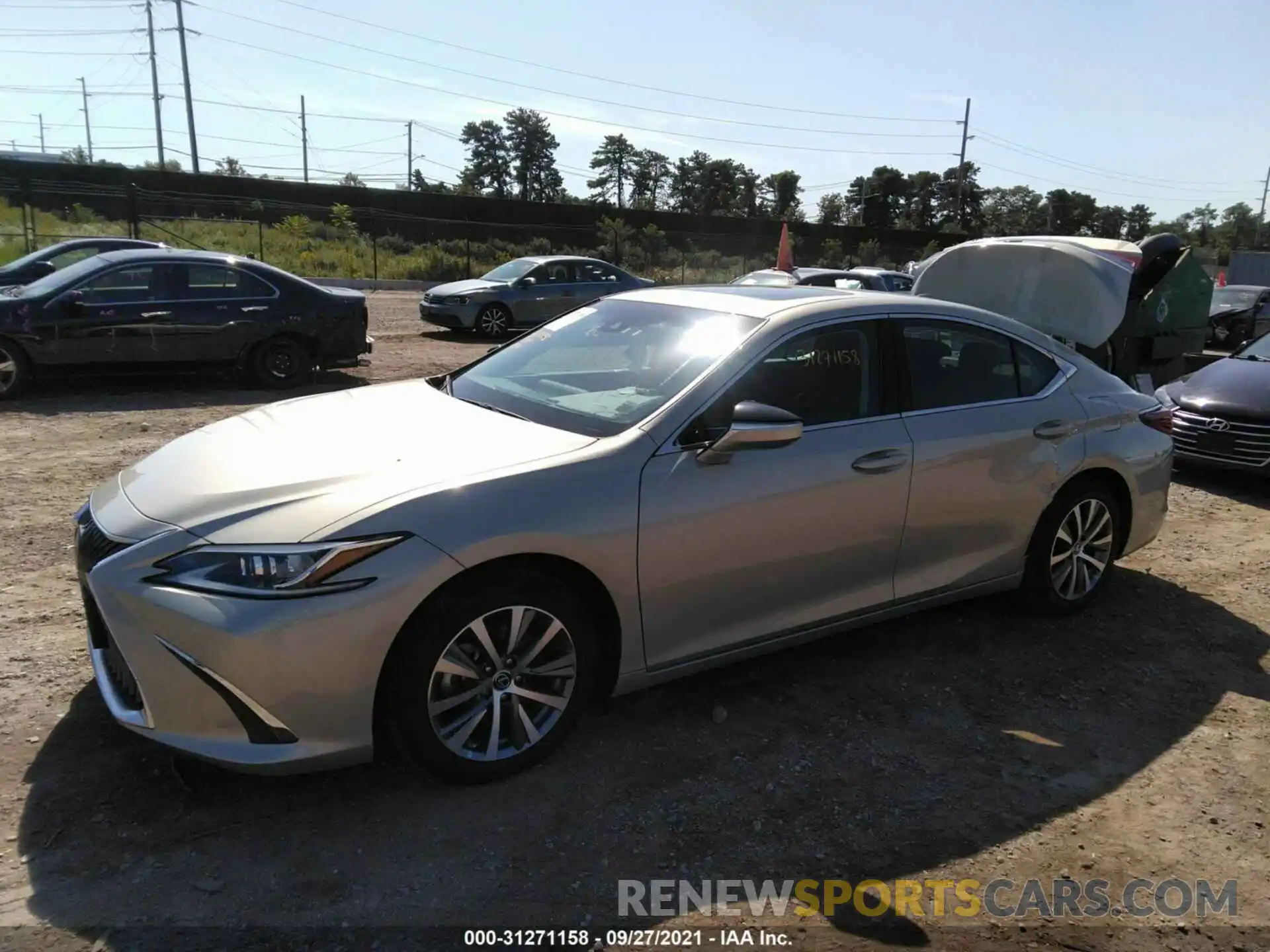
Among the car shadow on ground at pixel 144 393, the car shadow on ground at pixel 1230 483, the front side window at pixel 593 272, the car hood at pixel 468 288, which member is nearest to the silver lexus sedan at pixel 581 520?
the car shadow on ground at pixel 1230 483

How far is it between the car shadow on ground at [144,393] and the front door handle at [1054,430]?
6668mm

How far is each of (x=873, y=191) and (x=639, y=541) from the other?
80.0 m

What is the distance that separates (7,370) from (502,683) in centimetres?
857

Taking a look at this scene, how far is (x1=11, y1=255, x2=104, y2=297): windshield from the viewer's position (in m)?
9.38

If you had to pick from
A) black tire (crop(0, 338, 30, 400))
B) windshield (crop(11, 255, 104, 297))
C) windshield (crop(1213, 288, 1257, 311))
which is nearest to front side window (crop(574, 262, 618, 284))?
windshield (crop(11, 255, 104, 297))

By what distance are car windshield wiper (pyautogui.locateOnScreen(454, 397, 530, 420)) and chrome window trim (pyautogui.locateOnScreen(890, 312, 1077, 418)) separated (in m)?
1.68

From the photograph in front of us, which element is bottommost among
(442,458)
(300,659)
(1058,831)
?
(1058,831)

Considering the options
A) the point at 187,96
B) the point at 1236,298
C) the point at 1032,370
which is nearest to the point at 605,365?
the point at 1032,370

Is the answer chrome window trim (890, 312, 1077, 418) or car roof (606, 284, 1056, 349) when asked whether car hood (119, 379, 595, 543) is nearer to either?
car roof (606, 284, 1056, 349)

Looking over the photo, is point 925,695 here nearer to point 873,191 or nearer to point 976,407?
point 976,407

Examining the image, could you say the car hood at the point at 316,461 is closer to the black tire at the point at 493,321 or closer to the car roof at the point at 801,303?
the car roof at the point at 801,303

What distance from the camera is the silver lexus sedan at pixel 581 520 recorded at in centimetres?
281

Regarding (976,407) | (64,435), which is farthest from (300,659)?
(64,435)

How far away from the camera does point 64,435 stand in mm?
8070
